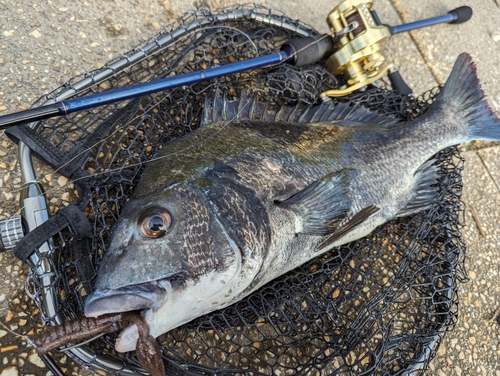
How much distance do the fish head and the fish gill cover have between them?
1.24ft

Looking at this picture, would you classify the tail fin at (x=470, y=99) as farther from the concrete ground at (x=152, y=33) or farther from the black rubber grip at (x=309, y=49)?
the black rubber grip at (x=309, y=49)

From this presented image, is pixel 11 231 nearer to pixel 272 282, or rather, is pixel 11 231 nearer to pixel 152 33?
pixel 272 282

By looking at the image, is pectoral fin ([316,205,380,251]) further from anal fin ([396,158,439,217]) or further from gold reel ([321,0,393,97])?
gold reel ([321,0,393,97])

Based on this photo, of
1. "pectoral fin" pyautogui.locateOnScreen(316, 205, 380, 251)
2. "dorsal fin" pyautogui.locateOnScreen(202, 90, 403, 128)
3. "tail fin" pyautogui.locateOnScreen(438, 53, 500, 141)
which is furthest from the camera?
"tail fin" pyautogui.locateOnScreen(438, 53, 500, 141)

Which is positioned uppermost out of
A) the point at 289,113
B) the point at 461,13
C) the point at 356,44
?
the point at 461,13

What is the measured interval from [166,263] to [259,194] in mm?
541

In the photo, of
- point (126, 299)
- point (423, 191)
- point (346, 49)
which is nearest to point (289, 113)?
point (346, 49)

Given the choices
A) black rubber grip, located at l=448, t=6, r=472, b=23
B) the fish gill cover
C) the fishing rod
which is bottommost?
the fish gill cover

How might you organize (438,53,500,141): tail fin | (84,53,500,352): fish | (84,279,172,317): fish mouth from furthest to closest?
(438,53,500,141): tail fin, (84,53,500,352): fish, (84,279,172,317): fish mouth

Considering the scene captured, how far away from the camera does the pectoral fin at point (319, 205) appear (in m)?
1.81

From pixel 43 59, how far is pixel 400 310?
8.64 ft

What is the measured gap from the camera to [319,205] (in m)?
1.82

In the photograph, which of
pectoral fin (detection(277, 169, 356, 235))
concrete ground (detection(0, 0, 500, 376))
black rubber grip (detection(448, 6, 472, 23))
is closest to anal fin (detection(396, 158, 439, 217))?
pectoral fin (detection(277, 169, 356, 235))

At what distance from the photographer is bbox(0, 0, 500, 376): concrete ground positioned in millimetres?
2007
